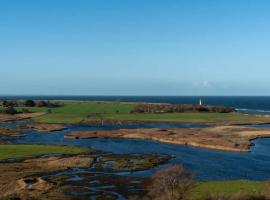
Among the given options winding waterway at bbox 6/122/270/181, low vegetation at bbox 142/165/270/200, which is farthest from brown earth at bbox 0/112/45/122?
low vegetation at bbox 142/165/270/200

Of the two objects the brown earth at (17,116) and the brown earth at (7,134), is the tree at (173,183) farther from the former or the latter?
the brown earth at (17,116)

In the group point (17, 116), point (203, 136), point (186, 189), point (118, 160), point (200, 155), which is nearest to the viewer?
point (186, 189)

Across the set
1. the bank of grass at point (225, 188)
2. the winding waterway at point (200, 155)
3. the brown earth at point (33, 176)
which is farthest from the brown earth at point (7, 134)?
the bank of grass at point (225, 188)

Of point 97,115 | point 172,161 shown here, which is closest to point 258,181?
point 172,161

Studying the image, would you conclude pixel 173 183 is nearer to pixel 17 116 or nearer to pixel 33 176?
pixel 33 176

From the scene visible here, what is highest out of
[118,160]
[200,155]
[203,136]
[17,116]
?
[17,116]

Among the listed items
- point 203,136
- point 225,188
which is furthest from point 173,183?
point 203,136
